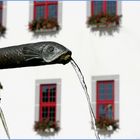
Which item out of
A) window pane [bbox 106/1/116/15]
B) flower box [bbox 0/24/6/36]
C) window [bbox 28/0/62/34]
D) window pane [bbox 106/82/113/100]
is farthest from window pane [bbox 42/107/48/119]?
window pane [bbox 106/1/116/15]

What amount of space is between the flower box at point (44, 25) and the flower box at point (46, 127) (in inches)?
92.1

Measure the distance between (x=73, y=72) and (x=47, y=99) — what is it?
1.03 metres

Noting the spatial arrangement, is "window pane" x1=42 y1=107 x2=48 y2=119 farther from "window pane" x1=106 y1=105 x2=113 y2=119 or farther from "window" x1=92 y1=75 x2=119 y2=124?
"window pane" x1=106 y1=105 x2=113 y2=119

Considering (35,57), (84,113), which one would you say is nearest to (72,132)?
(84,113)

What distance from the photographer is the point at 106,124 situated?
47.2 feet

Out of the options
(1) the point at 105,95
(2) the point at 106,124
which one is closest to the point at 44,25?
(1) the point at 105,95

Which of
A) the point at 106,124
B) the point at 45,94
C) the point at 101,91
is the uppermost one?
the point at 101,91

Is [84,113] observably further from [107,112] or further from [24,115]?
[24,115]

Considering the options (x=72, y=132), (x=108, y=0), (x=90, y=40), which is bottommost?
(x=72, y=132)

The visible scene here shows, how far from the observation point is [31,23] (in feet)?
51.3

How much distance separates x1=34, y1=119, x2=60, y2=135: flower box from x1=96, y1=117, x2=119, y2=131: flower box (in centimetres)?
116

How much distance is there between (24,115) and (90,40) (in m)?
2.64

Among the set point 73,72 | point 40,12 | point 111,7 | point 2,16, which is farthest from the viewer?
point 2,16

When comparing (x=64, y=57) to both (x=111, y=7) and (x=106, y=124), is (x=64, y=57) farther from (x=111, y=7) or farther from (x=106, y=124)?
(x=111, y=7)
